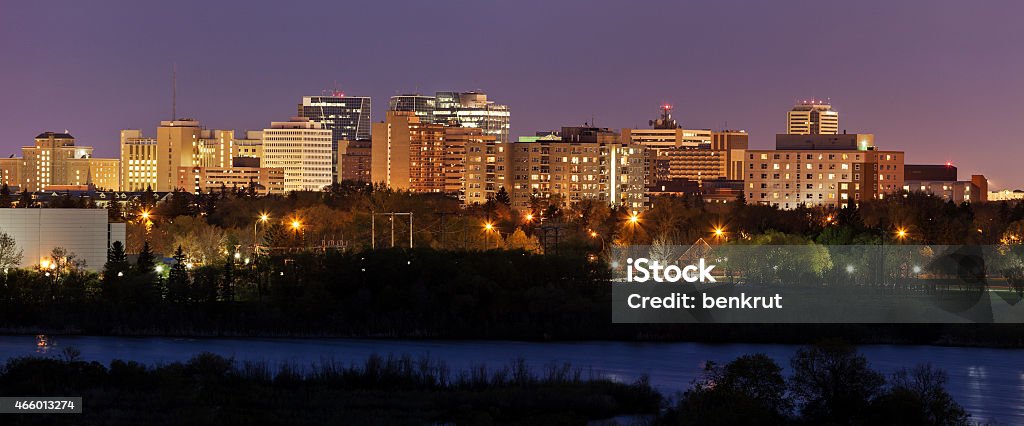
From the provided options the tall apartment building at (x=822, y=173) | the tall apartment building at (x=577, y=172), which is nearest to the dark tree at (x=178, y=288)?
the tall apartment building at (x=577, y=172)

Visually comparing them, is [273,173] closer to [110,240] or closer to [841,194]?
[841,194]

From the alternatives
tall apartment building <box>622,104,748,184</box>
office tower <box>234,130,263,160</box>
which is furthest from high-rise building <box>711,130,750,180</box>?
office tower <box>234,130,263,160</box>

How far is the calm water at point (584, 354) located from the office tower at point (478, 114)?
129821mm

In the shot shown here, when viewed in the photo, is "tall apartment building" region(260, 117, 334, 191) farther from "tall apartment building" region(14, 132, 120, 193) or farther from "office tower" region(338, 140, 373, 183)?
"tall apartment building" region(14, 132, 120, 193)

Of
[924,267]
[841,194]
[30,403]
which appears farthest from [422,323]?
[841,194]

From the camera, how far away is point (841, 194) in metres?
95.4

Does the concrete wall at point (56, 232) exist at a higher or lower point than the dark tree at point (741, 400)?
higher

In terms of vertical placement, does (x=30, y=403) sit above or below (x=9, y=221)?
below

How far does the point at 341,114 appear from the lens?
184375mm

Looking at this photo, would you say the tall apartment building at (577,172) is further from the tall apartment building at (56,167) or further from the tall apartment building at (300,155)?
the tall apartment building at (56,167)

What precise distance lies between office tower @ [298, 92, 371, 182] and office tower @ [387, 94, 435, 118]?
370 inches

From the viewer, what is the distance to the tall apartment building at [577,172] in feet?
323

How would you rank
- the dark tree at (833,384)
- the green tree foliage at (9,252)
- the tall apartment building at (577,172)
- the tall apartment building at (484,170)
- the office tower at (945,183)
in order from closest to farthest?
the dark tree at (833,384) < the green tree foliage at (9,252) < the tall apartment building at (577,172) < the tall apartment building at (484,170) < the office tower at (945,183)

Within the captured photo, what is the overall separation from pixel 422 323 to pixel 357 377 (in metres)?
10.0
